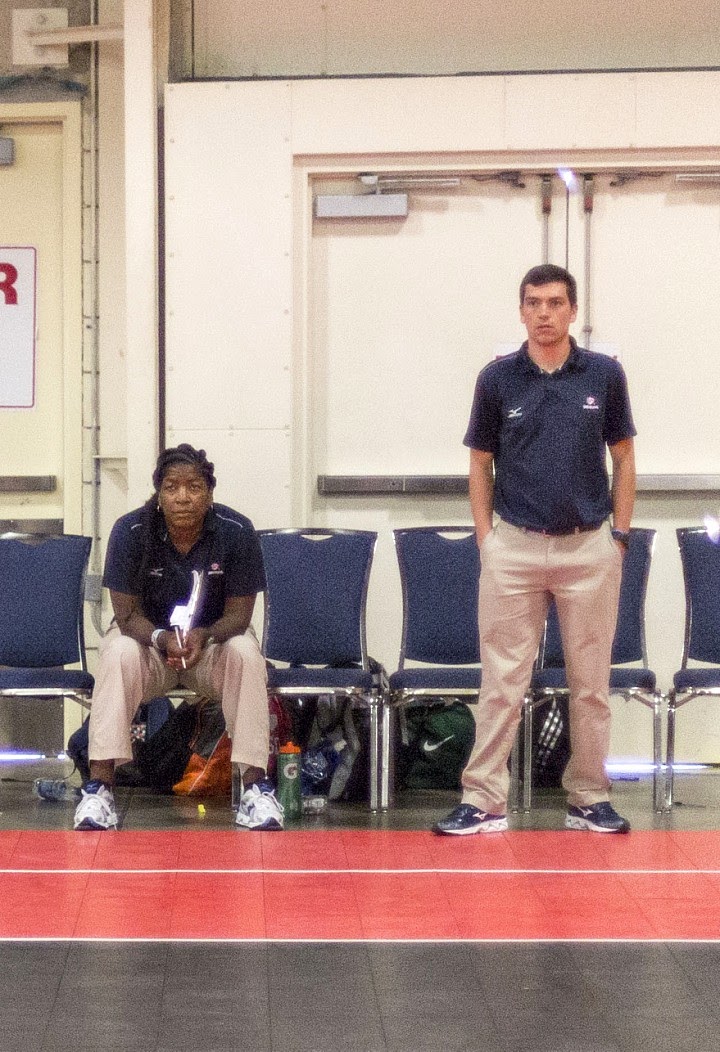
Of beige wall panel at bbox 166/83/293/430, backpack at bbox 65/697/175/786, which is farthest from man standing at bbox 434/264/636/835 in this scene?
beige wall panel at bbox 166/83/293/430

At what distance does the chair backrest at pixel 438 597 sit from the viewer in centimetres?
540

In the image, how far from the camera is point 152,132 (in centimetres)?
597

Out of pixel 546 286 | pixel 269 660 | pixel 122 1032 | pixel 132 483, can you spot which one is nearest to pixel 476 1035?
pixel 122 1032

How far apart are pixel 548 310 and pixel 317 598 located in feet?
4.75

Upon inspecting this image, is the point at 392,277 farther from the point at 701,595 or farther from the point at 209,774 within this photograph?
the point at 209,774

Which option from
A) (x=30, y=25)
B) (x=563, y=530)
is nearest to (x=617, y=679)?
(x=563, y=530)

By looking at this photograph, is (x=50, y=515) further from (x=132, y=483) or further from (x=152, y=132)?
(x=152, y=132)

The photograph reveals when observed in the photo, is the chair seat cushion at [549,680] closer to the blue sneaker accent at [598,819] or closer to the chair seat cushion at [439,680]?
the chair seat cushion at [439,680]

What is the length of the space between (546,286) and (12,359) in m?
2.69

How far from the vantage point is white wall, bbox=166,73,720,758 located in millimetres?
5934

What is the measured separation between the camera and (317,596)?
17.8 feet

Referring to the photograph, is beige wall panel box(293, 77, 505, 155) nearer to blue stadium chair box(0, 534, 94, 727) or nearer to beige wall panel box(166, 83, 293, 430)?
beige wall panel box(166, 83, 293, 430)

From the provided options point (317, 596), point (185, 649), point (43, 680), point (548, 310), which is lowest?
point (43, 680)

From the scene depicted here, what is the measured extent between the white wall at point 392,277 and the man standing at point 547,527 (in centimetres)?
147
